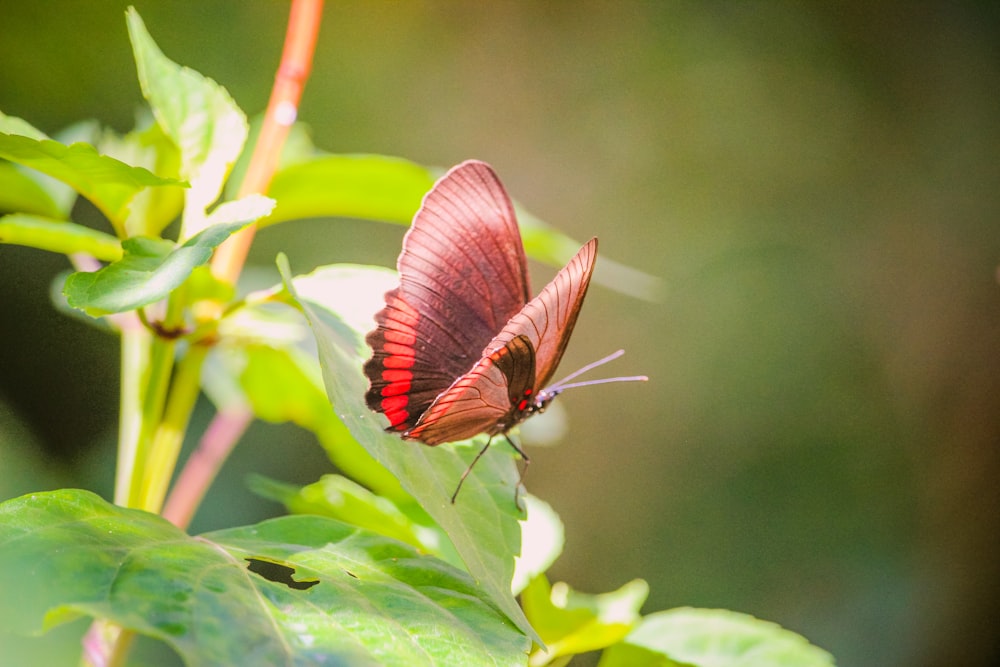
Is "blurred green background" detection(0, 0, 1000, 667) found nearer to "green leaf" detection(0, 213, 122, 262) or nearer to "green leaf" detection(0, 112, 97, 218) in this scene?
"green leaf" detection(0, 112, 97, 218)

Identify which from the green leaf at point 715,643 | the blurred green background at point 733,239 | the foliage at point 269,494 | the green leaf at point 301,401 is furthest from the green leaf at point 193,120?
the blurred green background at point 733,239

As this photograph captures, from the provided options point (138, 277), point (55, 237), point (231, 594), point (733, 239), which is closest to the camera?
point (231, 594)

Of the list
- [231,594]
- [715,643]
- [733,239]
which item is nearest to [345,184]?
[231,594]

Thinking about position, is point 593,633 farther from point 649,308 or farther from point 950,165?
point 950,165

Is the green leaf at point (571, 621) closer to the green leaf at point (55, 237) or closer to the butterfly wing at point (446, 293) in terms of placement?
the butterfly wing at point (446, 293)

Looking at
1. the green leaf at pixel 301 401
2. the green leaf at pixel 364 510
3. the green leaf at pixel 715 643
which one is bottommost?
the green leaf at pixel 715 643

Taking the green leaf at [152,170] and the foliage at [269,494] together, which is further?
the green leaf at [152,170]

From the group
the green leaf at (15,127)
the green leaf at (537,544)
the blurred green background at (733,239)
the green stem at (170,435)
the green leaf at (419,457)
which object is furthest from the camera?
the blurred green background at (733,239)

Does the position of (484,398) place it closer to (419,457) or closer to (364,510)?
(419,457)
